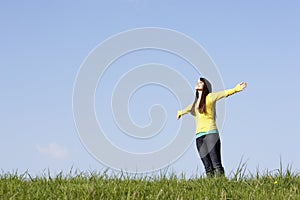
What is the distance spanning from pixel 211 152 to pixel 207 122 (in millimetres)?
668

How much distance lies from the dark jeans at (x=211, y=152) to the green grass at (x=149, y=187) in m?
2.36

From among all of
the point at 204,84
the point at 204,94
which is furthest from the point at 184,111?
the point at 204,84

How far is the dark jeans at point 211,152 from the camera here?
30.9 feet

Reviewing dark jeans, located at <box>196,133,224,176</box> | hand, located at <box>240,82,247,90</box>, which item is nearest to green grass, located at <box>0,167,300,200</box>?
dark jeans, located at <box>196,133,224,176</box>

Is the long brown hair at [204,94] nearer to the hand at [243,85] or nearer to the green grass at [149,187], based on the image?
the hand at [243,85]

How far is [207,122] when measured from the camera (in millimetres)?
9812

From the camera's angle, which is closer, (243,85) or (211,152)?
(211,152)

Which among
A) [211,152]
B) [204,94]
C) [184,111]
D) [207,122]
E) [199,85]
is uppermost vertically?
[199,85]

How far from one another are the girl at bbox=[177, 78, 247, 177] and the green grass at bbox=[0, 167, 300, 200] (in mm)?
2415

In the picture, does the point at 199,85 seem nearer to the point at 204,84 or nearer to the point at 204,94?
the point at 204,84

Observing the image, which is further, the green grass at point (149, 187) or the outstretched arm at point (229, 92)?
the outstretched arm at point (229, 92)

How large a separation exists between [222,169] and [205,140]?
0.66m

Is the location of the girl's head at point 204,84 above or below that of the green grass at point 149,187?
above

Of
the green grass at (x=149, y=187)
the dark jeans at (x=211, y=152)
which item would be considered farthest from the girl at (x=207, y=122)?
the green grass at (x=149, y=187)
